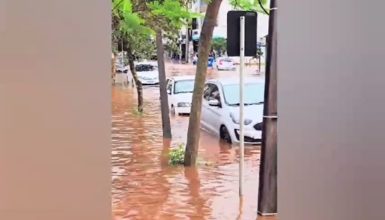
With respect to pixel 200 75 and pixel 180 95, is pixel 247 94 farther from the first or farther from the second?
pixel 180 95

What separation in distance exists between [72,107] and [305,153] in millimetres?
1248

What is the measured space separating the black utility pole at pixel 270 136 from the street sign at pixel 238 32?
4.16 ft

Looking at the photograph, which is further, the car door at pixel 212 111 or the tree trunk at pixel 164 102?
the tree trunk at pixel 164 102

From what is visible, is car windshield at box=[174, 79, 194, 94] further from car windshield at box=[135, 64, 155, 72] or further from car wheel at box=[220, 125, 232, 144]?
car windshield at box=[135, 64, 155, 72]

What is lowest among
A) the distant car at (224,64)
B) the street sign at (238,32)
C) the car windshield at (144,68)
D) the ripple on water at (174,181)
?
the ripple on water at (174,181)

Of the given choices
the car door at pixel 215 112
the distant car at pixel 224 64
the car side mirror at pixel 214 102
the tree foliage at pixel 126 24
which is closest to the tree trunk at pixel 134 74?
the tree foliage at pixel 126 24

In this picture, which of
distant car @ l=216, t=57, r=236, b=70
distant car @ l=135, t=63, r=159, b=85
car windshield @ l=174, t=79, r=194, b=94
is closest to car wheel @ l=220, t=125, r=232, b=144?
car windshield @ l=174, t=79, r=194, b=94

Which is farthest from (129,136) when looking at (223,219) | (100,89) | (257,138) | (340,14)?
(340,14)

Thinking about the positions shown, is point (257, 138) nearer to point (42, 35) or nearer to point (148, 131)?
point (148, 131)

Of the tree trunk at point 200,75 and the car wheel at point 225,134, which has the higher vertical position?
the tree trunk at point 200,75

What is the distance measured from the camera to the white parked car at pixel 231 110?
11797mm

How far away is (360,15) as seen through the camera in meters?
2.53

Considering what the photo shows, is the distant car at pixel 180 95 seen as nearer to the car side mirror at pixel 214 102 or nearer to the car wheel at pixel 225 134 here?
the car side mirror at pixel 214 102

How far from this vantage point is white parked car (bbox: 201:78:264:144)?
1180cm
